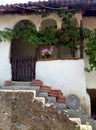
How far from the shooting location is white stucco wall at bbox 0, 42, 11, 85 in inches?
471

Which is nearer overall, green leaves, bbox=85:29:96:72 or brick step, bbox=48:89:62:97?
brick step, bbox=48:89:62:97

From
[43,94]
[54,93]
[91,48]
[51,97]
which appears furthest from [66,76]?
[43,94]

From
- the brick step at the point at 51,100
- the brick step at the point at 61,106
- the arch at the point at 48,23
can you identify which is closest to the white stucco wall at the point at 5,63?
the arch at the point at 48,23

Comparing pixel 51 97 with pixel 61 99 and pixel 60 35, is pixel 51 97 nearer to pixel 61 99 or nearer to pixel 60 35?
pixel 61 99

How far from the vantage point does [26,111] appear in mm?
9234

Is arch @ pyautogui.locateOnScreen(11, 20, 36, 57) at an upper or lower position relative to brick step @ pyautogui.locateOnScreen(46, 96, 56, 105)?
upper

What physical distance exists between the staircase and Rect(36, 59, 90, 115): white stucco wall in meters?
0.44

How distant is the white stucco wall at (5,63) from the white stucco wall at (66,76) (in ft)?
3.47

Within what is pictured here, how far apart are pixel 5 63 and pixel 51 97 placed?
2.30m

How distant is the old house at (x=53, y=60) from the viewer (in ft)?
37.8

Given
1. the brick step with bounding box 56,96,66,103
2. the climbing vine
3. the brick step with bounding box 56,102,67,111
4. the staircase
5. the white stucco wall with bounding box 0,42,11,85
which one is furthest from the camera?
the white stucco wall with bounding box 0,42,11,85

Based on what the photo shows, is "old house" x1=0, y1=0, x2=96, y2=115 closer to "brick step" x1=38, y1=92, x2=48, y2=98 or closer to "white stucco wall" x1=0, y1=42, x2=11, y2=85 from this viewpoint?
"white stucco wall" x1=0, y1=42, x2=11, y2=85

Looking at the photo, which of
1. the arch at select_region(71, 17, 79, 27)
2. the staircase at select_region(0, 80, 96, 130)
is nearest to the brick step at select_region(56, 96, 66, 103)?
the staircase at select_region(0, 80, 96, 130)

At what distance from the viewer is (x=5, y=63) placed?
475 inches
